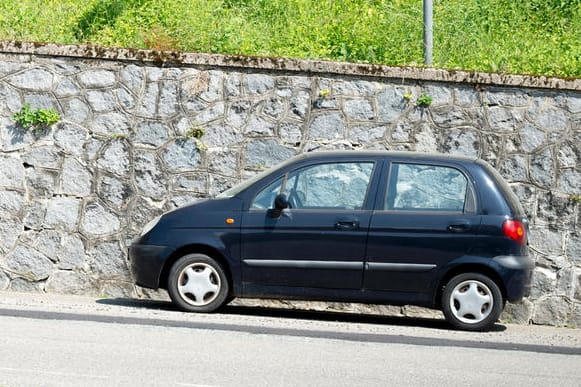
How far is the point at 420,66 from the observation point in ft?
49.3

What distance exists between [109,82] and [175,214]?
2965mm

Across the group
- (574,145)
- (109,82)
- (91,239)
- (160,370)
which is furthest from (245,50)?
(160,370)

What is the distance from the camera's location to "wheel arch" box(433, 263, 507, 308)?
40.2 ft

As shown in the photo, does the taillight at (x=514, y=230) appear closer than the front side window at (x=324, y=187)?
Yes

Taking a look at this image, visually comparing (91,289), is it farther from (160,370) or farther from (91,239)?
(160,370)

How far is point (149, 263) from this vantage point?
1270 cm

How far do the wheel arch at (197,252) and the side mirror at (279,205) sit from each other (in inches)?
26.5

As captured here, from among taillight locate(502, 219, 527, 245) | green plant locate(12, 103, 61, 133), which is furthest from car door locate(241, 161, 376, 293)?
green plant locate(12, 103, 61, 133)

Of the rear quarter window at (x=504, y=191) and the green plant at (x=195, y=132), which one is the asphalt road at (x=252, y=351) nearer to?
the rear quarter window at (x=504, y=191)

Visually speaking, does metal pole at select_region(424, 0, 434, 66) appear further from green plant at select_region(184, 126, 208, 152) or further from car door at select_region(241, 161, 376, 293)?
car door at select_region(241, 161, 376, 293)

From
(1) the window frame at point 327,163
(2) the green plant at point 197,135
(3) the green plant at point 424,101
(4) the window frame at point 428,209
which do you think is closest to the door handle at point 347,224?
(1) the window frame at point 327,163

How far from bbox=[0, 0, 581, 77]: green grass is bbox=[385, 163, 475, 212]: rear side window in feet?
12.3

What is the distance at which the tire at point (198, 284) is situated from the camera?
1249 cm

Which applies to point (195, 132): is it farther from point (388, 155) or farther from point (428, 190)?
point (428, 190)
